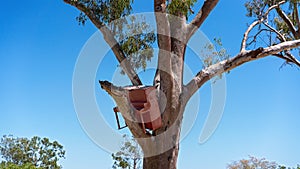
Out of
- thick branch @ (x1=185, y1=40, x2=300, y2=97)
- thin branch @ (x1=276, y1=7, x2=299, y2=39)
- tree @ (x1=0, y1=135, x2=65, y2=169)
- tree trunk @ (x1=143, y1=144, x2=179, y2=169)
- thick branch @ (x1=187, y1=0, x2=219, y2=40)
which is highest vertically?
tree @ (x1=0, y1=135, x2=65, y2=169)

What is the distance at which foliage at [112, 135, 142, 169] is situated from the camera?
7.53 m

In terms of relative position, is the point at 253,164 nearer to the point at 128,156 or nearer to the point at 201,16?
the point at 128,156

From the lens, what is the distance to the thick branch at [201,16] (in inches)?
202

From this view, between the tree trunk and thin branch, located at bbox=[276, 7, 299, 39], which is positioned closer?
the tree trunk

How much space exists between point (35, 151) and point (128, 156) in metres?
7.51

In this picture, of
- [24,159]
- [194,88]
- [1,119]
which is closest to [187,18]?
[194,88]

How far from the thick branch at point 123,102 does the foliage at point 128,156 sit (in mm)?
2900

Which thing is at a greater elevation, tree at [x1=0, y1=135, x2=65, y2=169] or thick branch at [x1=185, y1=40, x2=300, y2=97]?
tree at [x1=0, y1=135, x2=65, y2=169]

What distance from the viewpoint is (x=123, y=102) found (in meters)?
4.25

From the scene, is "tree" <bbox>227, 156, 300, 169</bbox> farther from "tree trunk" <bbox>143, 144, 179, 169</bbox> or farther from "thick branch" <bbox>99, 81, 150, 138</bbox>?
"thick branch" <bbox>99, 81, 150, 138</bbox>

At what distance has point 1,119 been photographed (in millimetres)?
10180

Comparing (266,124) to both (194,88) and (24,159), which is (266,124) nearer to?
(194,88)

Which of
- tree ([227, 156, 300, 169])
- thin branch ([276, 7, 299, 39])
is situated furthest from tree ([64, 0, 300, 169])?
tree ([227, 156, 300, 169])

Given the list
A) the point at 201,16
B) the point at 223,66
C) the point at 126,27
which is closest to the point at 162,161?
the point at 223,66
